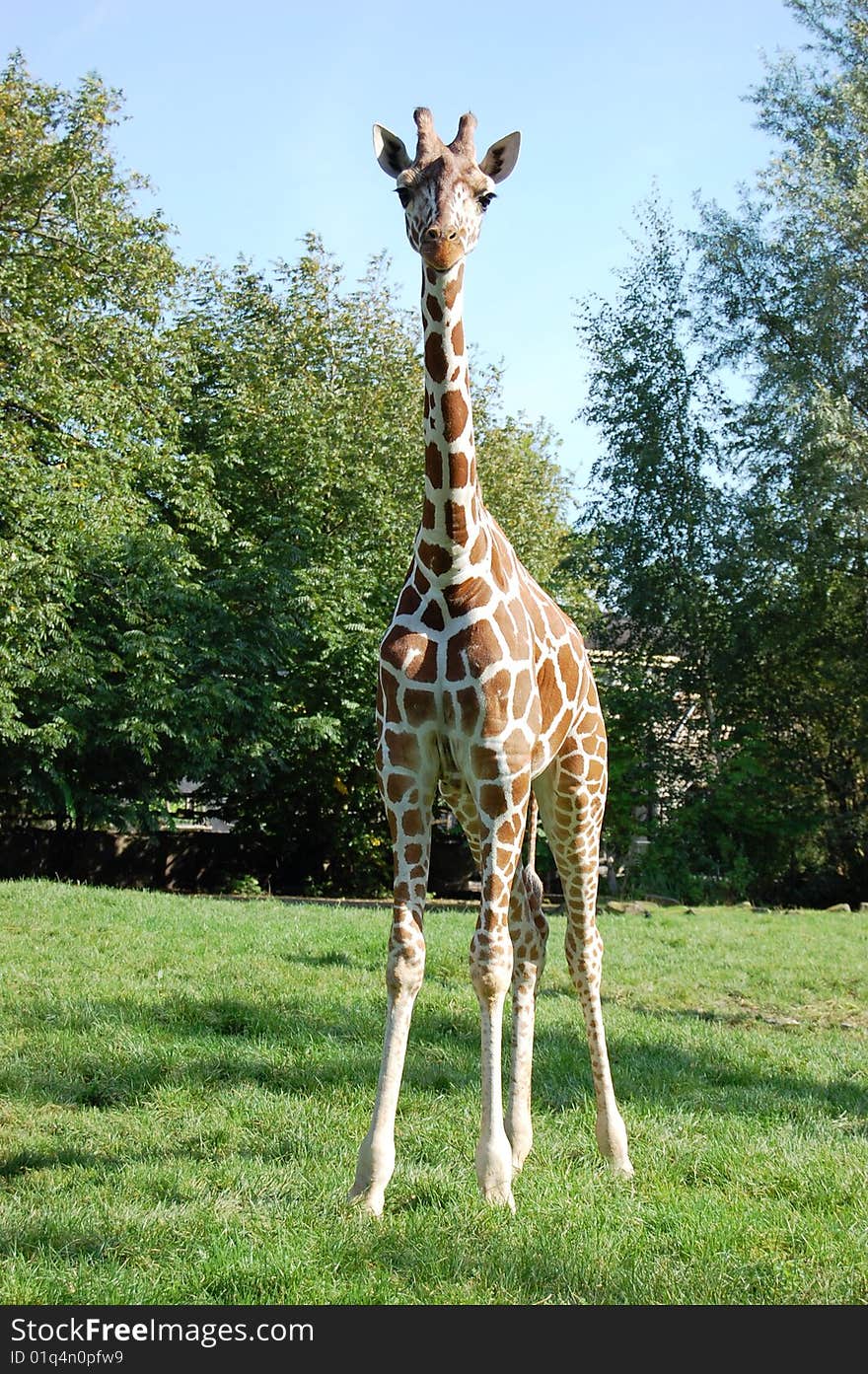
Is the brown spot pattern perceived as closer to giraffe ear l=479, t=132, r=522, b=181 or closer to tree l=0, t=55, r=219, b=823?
giraffe ear l=479, t=132, r=522, b=181

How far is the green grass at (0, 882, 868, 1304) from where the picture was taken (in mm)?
4066

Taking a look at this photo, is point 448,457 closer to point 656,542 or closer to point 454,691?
point 454,691

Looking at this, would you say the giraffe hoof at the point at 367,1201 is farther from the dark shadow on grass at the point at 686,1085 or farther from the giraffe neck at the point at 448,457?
the giraffe neck at the point at 448,457

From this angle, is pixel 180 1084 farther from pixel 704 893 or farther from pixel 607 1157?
pixel 704 893

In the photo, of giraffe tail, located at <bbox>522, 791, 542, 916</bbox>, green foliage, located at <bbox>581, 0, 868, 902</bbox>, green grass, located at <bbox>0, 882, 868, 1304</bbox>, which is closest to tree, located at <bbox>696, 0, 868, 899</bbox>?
Result: green foliage, located at <bbox>581, 0, 868, 902</bbox>

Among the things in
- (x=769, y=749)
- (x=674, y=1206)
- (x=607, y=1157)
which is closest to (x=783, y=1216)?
(x=674, y=1206)

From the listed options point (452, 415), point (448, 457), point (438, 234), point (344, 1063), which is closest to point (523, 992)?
point (344, 1063)

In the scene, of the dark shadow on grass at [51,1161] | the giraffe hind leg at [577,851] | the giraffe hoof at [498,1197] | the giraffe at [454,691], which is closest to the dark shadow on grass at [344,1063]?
the dark shadow on grass at [51,1161]

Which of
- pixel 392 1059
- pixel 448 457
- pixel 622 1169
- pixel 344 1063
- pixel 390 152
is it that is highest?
pixel 390 152

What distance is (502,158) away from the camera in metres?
5.19

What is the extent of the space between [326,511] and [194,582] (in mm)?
5578

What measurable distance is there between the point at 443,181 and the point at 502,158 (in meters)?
0.58

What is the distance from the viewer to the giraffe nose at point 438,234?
15.3 feet

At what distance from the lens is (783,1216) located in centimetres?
477
